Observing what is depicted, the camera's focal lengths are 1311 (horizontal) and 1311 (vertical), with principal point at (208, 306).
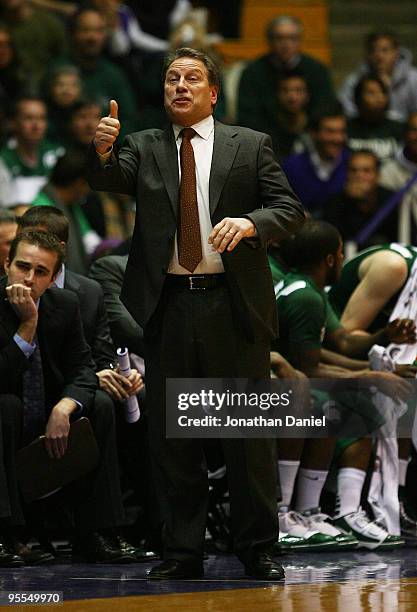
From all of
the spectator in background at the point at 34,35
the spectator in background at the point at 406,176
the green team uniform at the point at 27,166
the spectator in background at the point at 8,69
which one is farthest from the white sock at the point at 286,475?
the spectator in background at the point at 34,35

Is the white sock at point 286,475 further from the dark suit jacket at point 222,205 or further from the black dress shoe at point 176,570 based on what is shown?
the dark suit jacket at point 222,205

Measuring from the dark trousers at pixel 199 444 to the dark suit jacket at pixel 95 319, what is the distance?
0.88 metres

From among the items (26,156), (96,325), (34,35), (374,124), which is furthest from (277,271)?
(34,35)

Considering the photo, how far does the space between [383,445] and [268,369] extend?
4.37 feet

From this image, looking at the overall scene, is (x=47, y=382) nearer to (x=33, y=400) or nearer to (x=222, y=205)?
(x=33, y=400)

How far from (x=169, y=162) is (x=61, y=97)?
4378 millimetres

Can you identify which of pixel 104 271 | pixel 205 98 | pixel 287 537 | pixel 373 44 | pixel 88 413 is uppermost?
pixel 373 44

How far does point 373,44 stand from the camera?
9.81 metres

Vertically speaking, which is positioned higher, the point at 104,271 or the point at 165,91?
the point at 165,91

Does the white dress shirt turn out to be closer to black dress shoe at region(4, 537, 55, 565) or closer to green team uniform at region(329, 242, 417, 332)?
black dress shoe at region(4, 537, 55, 565)

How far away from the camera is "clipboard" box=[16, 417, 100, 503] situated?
480 centimetres

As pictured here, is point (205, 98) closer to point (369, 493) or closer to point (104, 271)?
point (104, 271)

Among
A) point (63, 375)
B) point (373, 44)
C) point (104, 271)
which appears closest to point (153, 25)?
point (373, 44)

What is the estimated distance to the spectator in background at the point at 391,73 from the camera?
32.1ft
